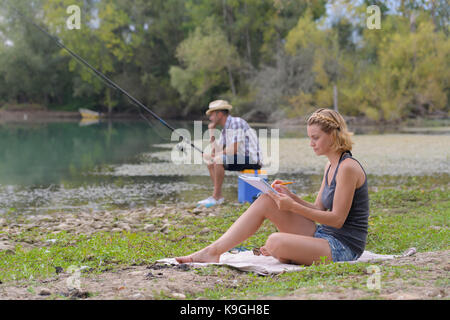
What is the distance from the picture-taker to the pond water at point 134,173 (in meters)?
9.30

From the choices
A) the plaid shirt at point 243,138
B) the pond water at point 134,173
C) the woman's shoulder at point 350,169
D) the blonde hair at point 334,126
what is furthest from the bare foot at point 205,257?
the pond water at point 134,173

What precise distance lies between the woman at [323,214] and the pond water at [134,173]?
4686 millimetres

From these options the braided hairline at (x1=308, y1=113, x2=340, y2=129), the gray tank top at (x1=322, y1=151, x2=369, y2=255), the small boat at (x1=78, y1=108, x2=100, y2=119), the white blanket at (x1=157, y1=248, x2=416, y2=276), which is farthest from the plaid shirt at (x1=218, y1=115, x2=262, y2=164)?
the small boat at (x1=78, y1=108, x2=100, y2=119)

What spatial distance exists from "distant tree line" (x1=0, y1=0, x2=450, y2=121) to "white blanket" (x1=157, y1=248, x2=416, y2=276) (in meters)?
7.98

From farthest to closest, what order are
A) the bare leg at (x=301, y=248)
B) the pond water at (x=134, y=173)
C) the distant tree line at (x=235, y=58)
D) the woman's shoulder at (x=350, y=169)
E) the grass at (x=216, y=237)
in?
the distant tree line at (x=235, y=58)
the pond water at (x=134, y=173)
the bare leg at (x=301, y=248)
the woman's shoulder at (x=350, y=169)
the grass at (x=216, y=237)

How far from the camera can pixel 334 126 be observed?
3975mm

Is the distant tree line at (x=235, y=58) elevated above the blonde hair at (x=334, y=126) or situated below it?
above

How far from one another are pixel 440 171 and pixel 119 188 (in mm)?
7059

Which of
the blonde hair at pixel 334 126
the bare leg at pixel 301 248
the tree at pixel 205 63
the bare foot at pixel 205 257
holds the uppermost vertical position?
the tree at pixel 205 63

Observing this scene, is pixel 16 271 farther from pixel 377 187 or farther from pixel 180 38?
pixel 180 38

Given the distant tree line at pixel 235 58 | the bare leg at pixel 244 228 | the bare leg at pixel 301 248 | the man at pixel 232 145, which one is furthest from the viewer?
the distant tree line at pixel 235 58

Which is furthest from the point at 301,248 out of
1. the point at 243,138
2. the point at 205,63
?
the point at 205,63

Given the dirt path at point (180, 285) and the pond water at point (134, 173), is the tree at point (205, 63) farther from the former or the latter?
the dirt path at point (180, 285)

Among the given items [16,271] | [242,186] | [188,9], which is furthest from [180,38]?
[16,271]
